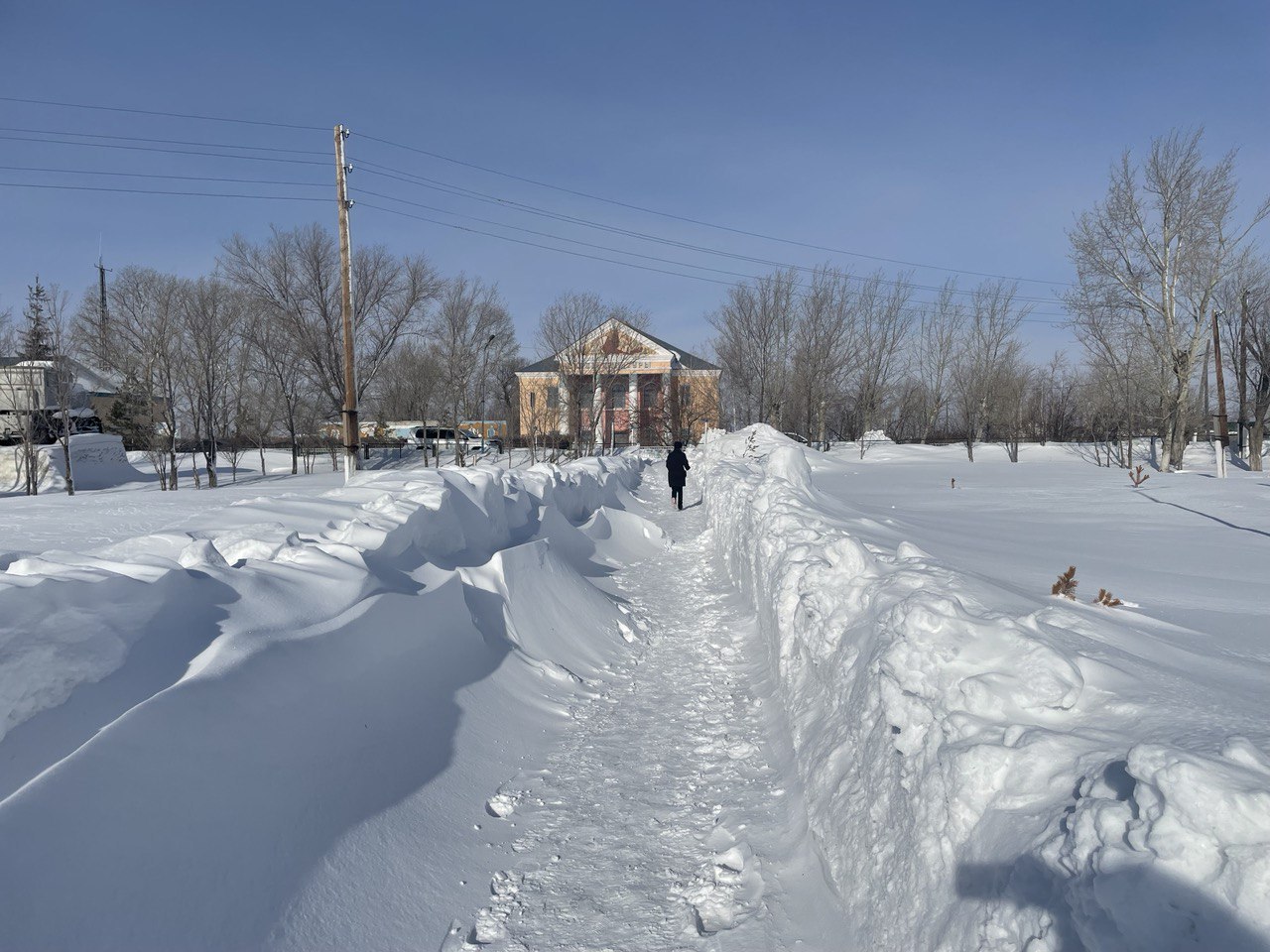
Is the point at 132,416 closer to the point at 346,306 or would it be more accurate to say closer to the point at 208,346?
the point at 208,346

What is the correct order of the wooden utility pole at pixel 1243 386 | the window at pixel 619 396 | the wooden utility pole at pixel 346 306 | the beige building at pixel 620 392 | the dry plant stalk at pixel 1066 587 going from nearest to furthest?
the dry plant stalk at pixel 1066 587, the wooden utility pole at pixel 346 306, the wooden utility pole at pixel 1243 386, the beige building at pixel 620 392, the window at pixel 619 396

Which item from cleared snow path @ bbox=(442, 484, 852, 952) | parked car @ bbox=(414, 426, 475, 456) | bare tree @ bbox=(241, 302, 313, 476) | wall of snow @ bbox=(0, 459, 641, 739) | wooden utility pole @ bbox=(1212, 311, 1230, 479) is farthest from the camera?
parked car @ bbox=(414, 426, 475, 456)

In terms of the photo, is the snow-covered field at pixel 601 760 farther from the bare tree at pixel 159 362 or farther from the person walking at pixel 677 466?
the bare tree at pixel 159 362

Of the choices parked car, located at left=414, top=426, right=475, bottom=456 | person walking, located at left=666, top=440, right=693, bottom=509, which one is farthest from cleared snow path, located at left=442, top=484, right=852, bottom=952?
parked car, located at left=414, top=426, right=475, bottom=456

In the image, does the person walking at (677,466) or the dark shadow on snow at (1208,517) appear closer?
the dark shadow on snow at (1208,517)

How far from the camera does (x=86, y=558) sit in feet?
14.4

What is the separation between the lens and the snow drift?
239 centimetres

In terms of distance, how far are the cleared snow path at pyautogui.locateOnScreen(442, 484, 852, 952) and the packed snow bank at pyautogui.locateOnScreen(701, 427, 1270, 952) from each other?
26 centimetres

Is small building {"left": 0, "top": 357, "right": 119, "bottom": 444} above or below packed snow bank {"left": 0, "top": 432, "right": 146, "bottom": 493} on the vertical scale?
above

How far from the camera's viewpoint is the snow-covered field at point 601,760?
1.94 metres

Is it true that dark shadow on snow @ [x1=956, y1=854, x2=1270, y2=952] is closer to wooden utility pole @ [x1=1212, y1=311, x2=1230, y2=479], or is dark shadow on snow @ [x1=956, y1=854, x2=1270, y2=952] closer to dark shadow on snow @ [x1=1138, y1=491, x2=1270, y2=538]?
dark shadow on snow @ [x1=1138, y1=491, x2=1270, y2=538]

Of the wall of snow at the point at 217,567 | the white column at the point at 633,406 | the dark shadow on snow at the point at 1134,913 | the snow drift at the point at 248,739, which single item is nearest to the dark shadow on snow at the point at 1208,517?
the snow drift at the point at 248,739

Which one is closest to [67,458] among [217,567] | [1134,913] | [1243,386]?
[217,567]

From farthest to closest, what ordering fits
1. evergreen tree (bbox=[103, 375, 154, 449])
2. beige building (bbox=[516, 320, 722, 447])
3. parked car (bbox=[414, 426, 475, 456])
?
parked car (bbox=[414, 426, 475, 456]) < beige building (bbox=[516, 320, 722, 447]) < evergreen tree (bbox=[103, 375, 154, 449])
